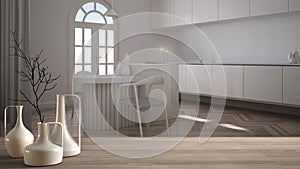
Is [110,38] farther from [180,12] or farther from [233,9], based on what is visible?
[233,9]

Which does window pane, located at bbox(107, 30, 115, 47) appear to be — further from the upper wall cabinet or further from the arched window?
the upper wall cabinet

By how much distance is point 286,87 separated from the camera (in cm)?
515

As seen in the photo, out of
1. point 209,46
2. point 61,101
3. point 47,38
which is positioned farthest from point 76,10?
point 61,101

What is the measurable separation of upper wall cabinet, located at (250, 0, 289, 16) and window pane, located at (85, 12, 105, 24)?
2.96 m

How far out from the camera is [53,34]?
6.50 metres

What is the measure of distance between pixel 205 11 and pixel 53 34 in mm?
2847

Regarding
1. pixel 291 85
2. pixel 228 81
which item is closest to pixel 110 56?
pixel 228 81

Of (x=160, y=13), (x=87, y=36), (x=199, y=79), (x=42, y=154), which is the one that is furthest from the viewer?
Answer: (x=160, y=13)

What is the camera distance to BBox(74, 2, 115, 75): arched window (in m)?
6.95

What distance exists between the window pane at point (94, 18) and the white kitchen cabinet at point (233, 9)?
2360mm

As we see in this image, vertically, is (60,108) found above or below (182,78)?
below

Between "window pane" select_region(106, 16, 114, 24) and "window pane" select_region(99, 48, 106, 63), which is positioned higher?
"window pane" select_region(106, 16, 114, 24)

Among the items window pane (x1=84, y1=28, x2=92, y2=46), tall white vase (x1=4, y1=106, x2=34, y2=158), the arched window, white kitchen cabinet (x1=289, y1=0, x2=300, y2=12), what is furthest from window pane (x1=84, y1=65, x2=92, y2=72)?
tall white vase (x1=4, y1=106, x2=34, y2=158)

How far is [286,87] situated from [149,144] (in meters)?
4.10
